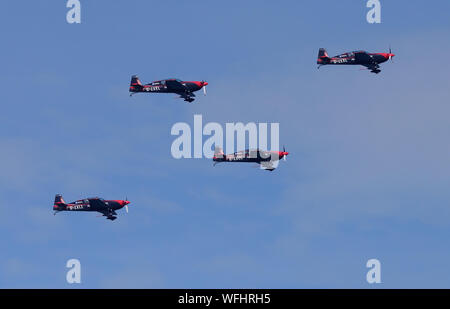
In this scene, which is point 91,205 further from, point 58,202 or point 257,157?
point 257,157

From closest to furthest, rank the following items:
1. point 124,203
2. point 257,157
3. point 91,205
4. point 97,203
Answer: point 257,157 → point 97,203 → point 91,205 → point 124,203

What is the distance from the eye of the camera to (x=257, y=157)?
7594 inches

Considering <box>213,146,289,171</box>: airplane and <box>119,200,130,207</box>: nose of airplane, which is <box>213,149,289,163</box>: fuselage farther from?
<box>119,200,130,207</box>: nose of airplane

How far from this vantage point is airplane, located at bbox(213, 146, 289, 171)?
192750mm

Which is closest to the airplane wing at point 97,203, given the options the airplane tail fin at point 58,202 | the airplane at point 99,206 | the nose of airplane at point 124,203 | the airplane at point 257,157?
the airplane at point 99,206

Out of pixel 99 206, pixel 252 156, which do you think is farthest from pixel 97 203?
pixel 252 156

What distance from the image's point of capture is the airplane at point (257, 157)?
7589 inches
